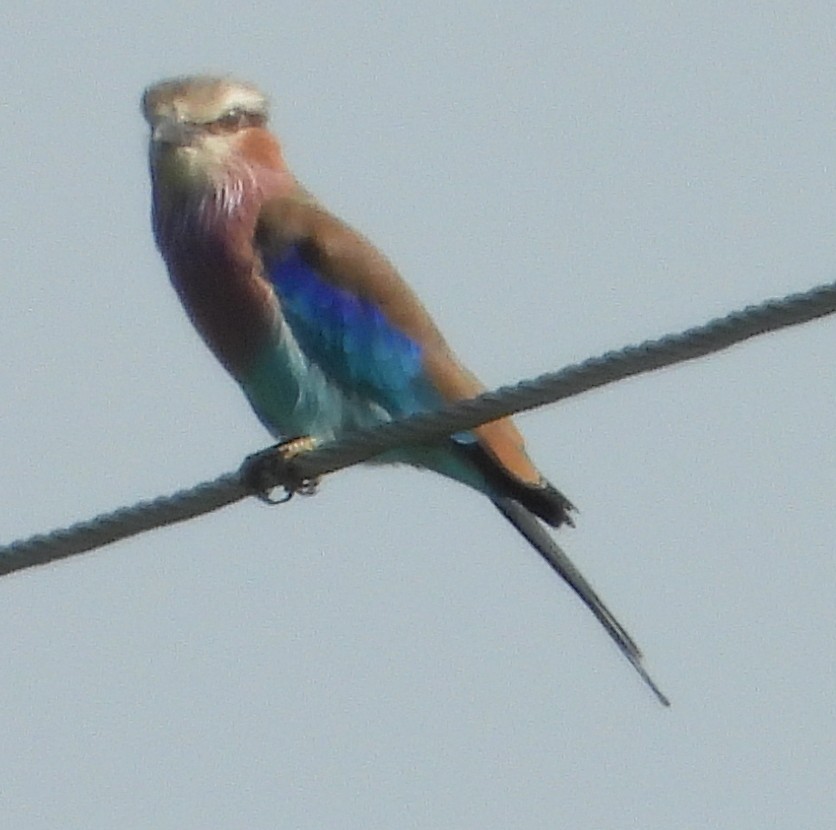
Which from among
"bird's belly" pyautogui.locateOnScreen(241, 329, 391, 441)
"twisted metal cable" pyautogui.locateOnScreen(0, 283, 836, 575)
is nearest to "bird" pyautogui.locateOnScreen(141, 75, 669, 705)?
"bird's belly" pyautogui.locateOnScreen(241, 329, 391, 441)

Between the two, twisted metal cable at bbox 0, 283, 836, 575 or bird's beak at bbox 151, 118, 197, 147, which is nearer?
twisted metal cable at bbox 0, 283, 836, 575

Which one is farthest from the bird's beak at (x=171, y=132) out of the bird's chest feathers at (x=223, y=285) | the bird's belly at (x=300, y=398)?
the bird's belly at (x=300, y=398)

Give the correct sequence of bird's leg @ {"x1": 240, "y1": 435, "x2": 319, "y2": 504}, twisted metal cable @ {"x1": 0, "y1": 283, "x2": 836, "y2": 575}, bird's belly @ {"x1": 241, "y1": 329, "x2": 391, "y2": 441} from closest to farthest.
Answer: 1. twisted metal cable @ {"x1": 0, "y1": 283, "x2": 836, "y2": 575}
2. bird's leg @ {"x1": 240, "y1": 435, "x2": 319, "y2": 504}
3. bird's belly @ {"x1": 241, "y1": 329, "x2": 391, "y2": 441}

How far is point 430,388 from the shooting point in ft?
19.5

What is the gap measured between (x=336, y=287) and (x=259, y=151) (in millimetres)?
538

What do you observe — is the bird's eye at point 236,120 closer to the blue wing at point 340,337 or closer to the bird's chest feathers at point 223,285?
the bird's chest feathers at point 223,285

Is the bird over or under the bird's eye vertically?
under

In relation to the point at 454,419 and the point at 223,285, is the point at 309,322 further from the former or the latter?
the point at 454,419

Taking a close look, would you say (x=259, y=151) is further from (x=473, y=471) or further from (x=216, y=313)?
(x=473, y=471)

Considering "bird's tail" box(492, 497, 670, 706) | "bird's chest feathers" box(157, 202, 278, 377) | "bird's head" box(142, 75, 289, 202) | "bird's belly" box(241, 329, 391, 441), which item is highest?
"bird's head" box(142, 75, 289, 202)

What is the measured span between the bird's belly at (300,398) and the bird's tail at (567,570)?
1.32 feet

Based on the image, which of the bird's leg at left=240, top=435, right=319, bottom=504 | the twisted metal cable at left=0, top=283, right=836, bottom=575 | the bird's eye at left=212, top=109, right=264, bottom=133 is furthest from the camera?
the bird's eye at left=212, top=109, right=264, bottom=133

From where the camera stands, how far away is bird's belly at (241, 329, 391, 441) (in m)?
5.69

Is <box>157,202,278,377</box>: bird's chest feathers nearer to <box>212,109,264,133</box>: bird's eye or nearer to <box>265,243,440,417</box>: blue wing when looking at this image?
<box>265,243,440,417</box>: blue wing
